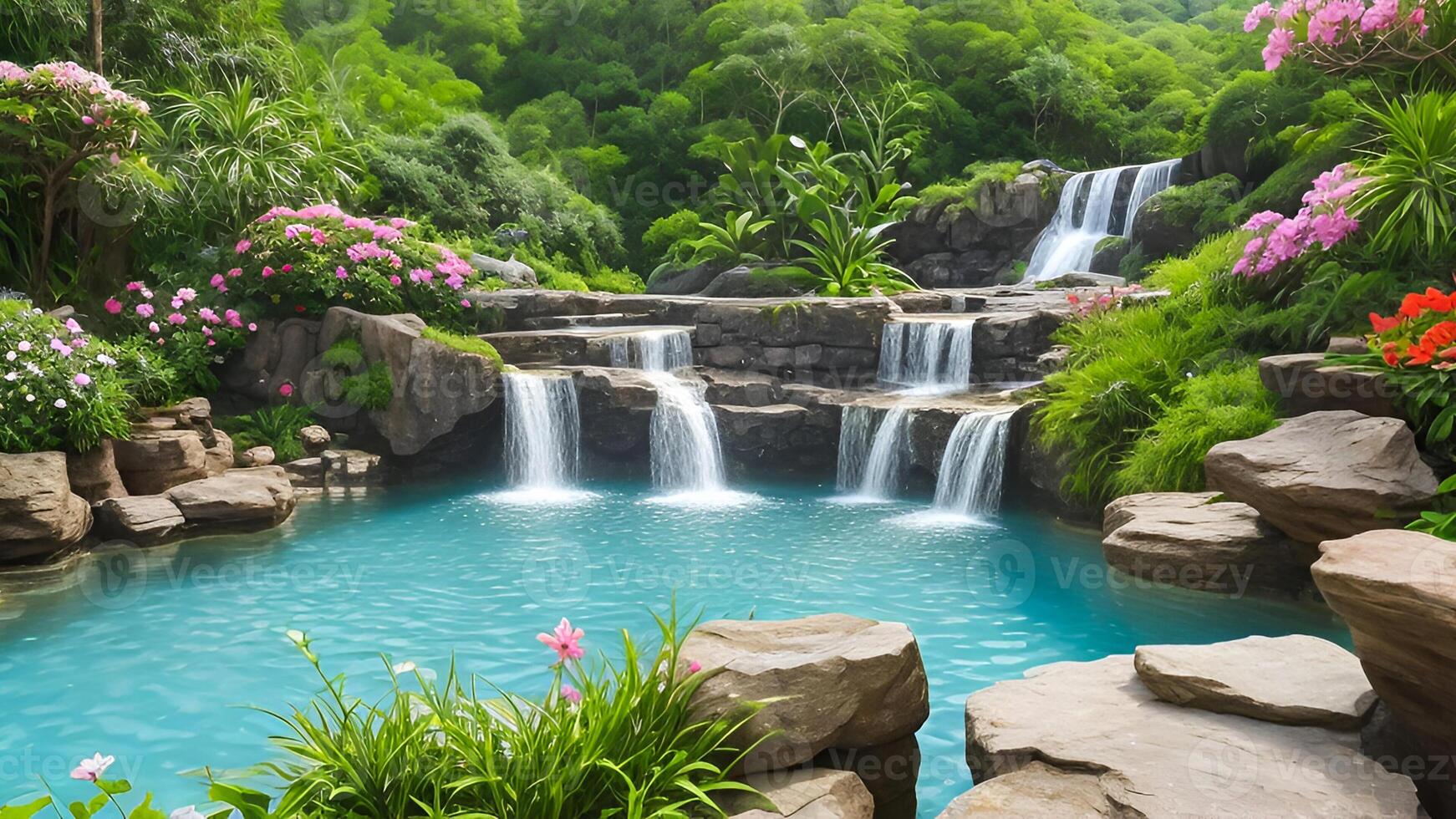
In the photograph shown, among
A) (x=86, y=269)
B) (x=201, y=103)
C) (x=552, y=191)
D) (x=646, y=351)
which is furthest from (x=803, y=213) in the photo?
(x=86, y=269)

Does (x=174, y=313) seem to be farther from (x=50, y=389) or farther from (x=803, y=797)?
(x=803, y=797)

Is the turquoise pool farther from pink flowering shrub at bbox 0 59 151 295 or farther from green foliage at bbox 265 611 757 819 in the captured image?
pink flowering shrub at bbox 0 59 151 295

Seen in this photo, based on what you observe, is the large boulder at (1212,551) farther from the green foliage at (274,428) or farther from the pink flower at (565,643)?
the green foliage at (274,428)

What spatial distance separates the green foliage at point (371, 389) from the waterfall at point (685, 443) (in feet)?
8.45

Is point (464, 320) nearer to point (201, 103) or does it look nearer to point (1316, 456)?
point (201, 103)

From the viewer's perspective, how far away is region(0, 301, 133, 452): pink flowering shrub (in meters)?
6.66

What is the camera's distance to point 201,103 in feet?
36.4

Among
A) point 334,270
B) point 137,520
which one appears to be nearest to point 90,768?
point 137,520

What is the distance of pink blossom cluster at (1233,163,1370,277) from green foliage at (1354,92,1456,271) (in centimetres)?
13

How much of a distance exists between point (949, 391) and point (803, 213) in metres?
4.53

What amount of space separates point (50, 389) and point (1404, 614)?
781cm

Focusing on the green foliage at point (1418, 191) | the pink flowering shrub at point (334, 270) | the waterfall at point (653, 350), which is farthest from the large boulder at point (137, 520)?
the green foliage at point (1418, 191)

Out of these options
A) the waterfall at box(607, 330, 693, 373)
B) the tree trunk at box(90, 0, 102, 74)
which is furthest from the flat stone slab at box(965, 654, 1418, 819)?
the tree trunk at box(90, 0, 102, 74)

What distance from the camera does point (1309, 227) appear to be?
22.3 feet
